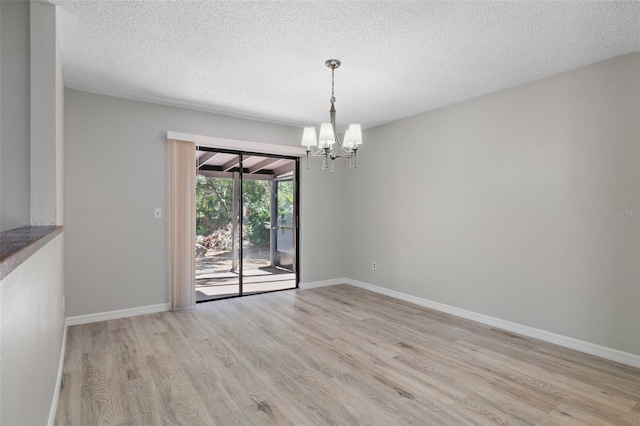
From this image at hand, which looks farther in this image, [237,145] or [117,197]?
[237,145]

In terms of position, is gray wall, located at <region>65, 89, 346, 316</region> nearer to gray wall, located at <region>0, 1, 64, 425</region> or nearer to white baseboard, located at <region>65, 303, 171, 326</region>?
white baseboard, located at <region>65, 303, 171, 326</region>

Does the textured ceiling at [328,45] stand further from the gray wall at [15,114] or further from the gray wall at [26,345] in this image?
the gray wall at [26,345]

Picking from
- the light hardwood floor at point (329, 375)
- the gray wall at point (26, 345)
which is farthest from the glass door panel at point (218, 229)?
the gray wall at point (26, 345)

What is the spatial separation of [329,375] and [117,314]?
276 cm

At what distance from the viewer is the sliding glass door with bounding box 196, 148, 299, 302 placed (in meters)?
4.68

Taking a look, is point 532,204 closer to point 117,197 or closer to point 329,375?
point 329,375

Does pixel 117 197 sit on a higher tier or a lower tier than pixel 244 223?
higher

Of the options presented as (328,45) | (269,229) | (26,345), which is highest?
(328,45)

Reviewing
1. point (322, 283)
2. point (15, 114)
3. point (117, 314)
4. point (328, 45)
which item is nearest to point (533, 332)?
point (322, 283)

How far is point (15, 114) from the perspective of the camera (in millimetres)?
2154

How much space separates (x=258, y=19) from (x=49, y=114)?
1530mm

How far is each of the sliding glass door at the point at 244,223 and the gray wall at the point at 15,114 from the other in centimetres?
243

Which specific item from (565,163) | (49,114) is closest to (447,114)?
(565,163)

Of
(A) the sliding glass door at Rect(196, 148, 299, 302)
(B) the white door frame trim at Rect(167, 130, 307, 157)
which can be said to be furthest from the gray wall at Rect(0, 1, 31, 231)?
(A) the sliding glass door at Rect(196, 148, 299, 302)
